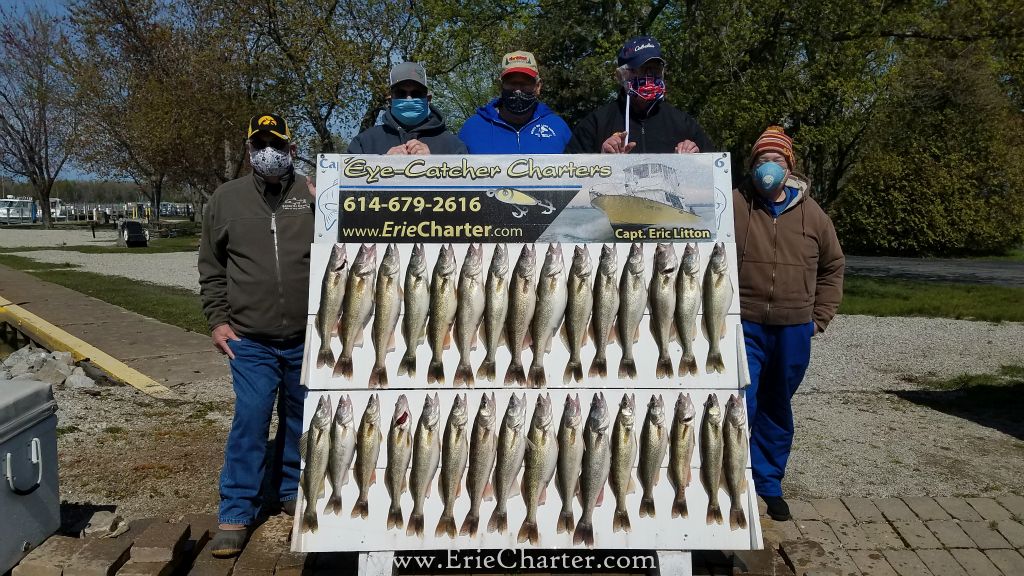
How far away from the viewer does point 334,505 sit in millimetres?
3291

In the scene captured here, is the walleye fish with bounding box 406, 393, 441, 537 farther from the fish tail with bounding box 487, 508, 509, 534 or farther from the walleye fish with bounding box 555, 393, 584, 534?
the walleye fish with bounding box 555, 393, 584, 534

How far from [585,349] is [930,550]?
2.38 metres

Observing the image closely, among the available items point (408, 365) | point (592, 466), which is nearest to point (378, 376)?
point (408, 365)

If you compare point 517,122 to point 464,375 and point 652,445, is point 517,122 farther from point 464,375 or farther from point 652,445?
point 652,445

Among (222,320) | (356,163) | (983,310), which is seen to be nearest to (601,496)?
(356,163)

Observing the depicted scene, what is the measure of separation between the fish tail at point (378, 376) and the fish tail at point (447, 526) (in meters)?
0.64

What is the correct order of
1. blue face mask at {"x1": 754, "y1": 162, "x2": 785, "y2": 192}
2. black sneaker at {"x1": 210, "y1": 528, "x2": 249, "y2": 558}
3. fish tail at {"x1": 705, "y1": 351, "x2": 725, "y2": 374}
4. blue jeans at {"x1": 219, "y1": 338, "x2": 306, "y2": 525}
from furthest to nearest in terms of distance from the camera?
1. blue face mask at {"x1": 754, "y1": 162, "x2": 785, "y2": 192}
2. blue jeans at {"x1": 219, "y1": 338, "x2": 306, "y2": 525}
3. black sneaker at {"x1": 210, "y1": 528, "x2": 249, "y2": 558}
4. fish tail at {"x1": 705, "y1": 351, "x2": 725, "y2": 374}

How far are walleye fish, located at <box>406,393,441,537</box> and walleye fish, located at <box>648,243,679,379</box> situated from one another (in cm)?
99

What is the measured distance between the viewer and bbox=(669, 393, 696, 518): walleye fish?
3.28 meters

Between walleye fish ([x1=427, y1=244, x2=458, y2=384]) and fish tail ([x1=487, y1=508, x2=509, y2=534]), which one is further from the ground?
walleye fish ([x1=427, y1=244, x2=458, y2=384])

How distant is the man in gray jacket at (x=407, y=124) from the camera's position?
4387 mm

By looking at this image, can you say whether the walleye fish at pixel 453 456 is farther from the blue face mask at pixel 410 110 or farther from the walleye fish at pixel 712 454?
the blue face mask at pixel 410 110

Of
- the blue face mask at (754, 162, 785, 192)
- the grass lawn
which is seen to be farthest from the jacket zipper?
the grass lawn

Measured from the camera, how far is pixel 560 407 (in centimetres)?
329
